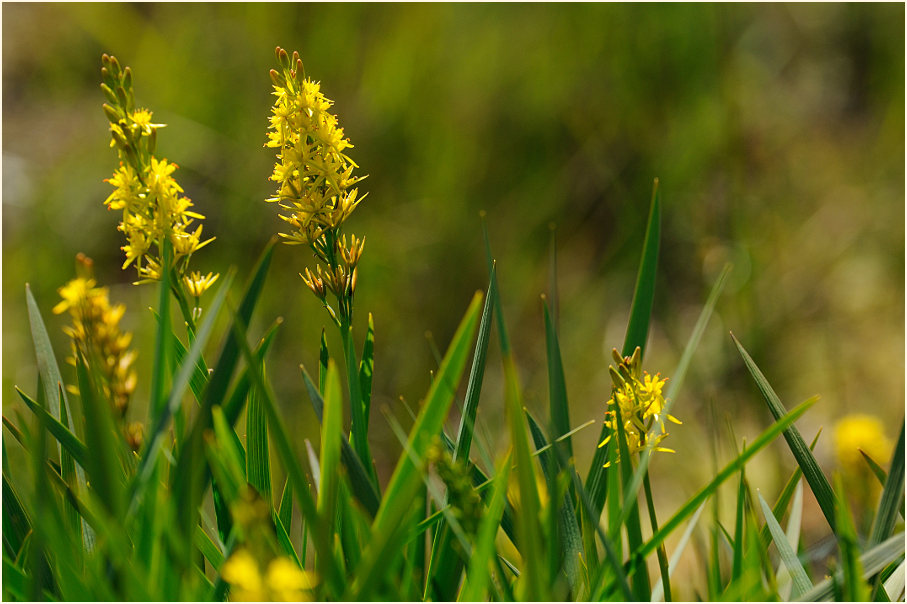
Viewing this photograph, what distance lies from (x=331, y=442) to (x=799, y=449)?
8.5 inches

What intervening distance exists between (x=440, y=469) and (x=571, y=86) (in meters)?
1.61

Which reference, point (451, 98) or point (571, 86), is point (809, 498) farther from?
point (451, 98)

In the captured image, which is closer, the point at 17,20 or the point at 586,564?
the point at 586,564

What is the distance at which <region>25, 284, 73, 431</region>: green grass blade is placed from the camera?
37 centimetres

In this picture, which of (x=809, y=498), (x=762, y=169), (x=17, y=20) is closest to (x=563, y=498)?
(x=809, y=498)

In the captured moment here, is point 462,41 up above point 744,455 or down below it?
above

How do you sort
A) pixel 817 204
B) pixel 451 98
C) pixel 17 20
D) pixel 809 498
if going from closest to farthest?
pixel 809 498 < pixel 451 98 < pixel 817 204 < pixel 17 20

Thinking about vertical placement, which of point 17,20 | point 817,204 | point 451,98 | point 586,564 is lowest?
point 586,564

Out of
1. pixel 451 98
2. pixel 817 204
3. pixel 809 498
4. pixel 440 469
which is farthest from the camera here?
pixel 817 204

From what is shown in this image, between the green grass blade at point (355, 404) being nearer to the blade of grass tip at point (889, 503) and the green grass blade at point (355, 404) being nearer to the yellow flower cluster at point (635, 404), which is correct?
the yellow flower cluster at point (635, 404)

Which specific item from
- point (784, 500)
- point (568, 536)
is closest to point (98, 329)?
point (568, 536)

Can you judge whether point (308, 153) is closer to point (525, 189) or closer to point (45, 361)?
point (45, 361)

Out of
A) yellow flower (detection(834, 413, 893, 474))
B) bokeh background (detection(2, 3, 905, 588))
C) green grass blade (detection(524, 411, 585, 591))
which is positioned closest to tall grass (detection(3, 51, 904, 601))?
green grass blade (detection(524, 411, 585, 591))

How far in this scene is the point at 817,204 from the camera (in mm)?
1847
